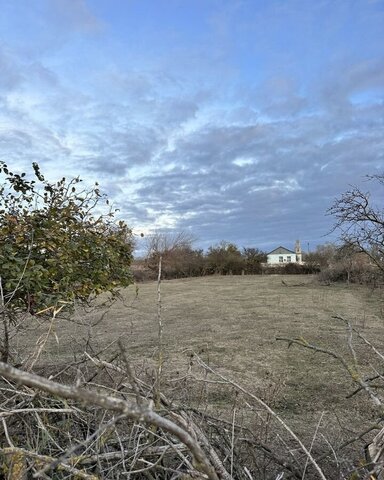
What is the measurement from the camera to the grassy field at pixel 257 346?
5441 mm

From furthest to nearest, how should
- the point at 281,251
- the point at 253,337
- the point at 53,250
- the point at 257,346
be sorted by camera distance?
the point at 281,251 → the point at 253,337 → the point at 257,346 → the point at 53,250

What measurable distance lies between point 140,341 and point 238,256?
40.7 m

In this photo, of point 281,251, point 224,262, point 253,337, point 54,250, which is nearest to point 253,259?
point 224,262

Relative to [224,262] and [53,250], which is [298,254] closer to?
[224,262]

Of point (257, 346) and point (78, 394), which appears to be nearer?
point (78, 394)

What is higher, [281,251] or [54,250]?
[281,251]

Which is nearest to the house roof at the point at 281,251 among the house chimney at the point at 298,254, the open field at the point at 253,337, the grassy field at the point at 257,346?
the house chimney at the point at 298,254

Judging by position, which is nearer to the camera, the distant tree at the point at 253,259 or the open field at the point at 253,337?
the open field at the point at 253,337

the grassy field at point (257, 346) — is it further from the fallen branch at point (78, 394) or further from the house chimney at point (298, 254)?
the house chimney at point (298, 254)

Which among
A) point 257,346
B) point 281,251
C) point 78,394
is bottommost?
point 257,346

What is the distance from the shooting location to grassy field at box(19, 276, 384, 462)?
544 centimetres

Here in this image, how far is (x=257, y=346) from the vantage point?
31.7ft

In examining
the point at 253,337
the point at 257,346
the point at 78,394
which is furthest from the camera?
the point at 253,337

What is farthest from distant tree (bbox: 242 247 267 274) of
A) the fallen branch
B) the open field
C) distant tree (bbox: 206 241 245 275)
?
the fallen branch
